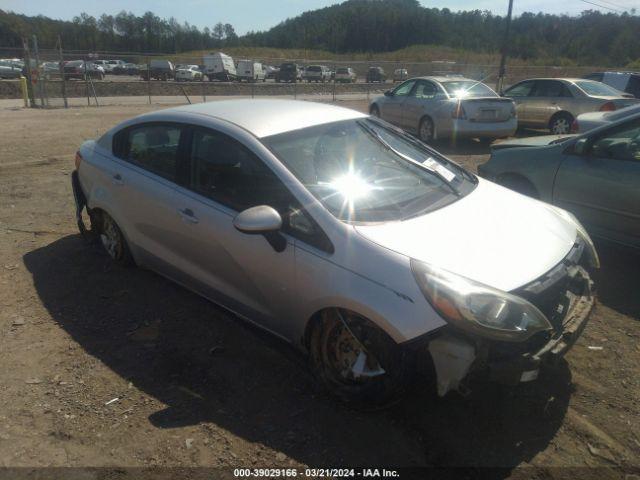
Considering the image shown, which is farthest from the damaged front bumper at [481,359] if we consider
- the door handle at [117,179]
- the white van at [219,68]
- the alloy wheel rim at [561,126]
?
the white van at [219,68]

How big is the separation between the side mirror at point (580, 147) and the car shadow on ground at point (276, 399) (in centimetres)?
255

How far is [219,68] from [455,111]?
3517 cm

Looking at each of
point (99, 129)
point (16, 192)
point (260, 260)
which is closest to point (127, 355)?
point (260, 260)

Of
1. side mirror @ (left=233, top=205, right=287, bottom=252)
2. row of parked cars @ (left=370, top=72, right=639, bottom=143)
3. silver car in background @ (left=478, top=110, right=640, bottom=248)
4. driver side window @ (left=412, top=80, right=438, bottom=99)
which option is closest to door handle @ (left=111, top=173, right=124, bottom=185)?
side mirror @ (left=233, top=205, right=287, bottom=252)

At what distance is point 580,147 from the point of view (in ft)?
16.2

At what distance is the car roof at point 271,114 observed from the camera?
136 inches

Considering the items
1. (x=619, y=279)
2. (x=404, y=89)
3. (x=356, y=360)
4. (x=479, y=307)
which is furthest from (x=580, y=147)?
(x=404, y=89)

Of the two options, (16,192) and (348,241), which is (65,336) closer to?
(348,241)

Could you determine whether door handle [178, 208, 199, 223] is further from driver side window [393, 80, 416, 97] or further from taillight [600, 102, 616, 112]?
taillight [600, 102, 616, 112]

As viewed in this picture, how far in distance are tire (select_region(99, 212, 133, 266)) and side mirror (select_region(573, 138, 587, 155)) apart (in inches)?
171

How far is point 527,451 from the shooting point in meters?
2.62

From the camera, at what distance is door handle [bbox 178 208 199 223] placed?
3.53 metres

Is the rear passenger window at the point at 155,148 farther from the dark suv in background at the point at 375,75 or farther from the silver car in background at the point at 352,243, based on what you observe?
the dark suv in background at the point at 375,75

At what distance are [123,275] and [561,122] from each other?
10.9 m
